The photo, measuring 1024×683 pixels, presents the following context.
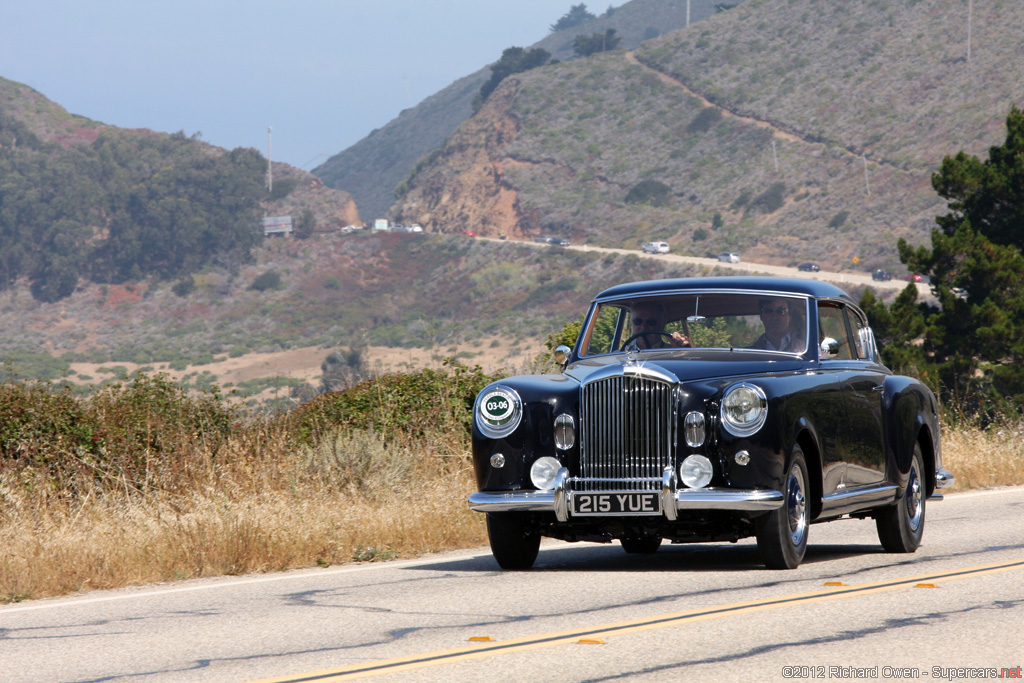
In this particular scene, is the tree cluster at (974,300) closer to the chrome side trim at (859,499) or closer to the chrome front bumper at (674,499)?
the chrome side trim at (859,499)

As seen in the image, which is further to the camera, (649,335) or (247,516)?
(247,516)

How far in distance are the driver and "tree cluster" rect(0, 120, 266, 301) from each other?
424 feet

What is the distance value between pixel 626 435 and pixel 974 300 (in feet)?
92.7

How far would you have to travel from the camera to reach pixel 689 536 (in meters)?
8.00

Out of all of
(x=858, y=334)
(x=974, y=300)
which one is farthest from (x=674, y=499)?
(x=974, y=300)

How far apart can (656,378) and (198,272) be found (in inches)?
5182

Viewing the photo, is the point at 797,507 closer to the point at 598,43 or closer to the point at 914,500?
the point at 914,500

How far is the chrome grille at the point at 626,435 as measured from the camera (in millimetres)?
7863

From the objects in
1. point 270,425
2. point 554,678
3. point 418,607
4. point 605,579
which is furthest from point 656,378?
point 270,425

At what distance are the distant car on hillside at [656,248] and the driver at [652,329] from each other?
101 metres

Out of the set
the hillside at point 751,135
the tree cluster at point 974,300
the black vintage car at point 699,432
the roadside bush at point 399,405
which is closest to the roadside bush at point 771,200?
the hillside at point 751,135

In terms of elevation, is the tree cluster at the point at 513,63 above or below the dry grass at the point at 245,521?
above

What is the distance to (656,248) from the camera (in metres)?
110

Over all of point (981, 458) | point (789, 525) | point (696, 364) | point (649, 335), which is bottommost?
point (981, 458)
